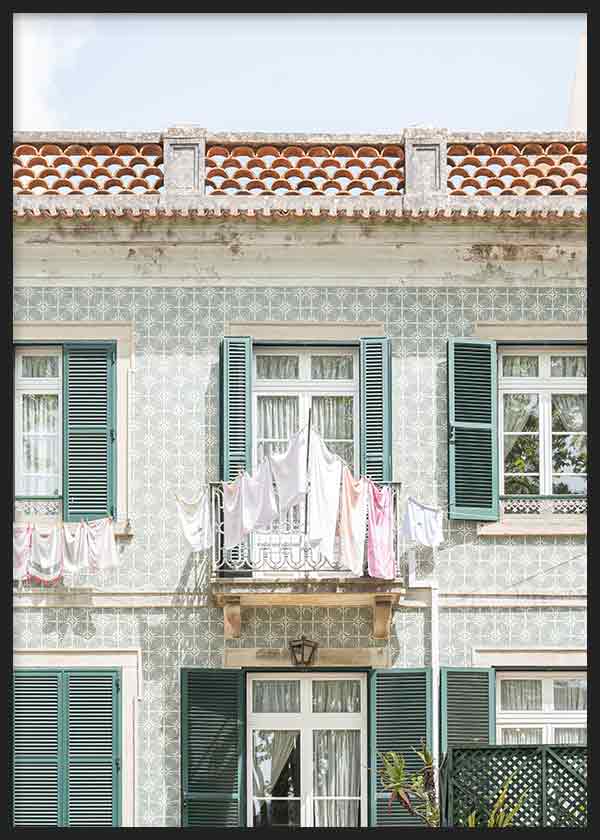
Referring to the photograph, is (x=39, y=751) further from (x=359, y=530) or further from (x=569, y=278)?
(x=569, y=278)

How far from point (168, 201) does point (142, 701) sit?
503 centimetres

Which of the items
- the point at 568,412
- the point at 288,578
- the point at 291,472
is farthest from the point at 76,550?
the point at 568,412

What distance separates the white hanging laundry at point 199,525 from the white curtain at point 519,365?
133 inches

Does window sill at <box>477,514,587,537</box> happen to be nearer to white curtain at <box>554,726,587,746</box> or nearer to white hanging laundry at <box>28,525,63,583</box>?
white curtain at <box>554,726,587,746</box>

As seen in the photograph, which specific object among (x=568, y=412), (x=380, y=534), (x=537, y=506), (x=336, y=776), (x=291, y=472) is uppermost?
(x=568, y=412)

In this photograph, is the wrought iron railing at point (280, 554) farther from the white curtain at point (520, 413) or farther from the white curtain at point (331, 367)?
the white curtain at point (520, 413)

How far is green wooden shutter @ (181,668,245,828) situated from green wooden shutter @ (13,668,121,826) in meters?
0.69

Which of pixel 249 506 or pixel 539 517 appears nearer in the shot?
pixel 249 506

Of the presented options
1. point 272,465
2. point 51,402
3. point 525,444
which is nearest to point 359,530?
point 272,465

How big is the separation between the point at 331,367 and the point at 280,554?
2.09m

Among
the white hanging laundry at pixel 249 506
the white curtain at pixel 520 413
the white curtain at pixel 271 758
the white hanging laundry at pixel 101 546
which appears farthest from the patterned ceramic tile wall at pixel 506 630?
the white hanging laundry at pixel 101 546

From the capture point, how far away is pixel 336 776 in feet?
64.6

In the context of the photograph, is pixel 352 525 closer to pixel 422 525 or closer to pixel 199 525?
pixel 422 525

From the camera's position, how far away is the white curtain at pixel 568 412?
803 inches
